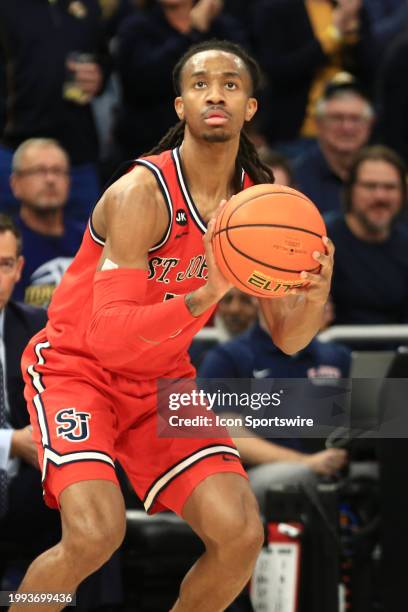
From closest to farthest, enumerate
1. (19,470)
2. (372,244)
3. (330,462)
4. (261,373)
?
(19,470)
(330,462)
(261,373)
(372,244)

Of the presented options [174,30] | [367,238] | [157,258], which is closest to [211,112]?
[157,258]

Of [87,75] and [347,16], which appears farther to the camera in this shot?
[347,16]

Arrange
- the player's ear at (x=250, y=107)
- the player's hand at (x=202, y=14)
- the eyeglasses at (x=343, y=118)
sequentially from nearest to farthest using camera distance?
the player's ear at (x=250, y=107)
the player's hand at (x=202, y=14)
the eyeglasses at (x=343, y=118)

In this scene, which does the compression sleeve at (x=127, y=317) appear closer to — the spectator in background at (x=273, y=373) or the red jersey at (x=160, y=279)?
the red jersey at (x=160, y=279)

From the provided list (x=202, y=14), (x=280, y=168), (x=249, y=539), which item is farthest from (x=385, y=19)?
(x=249, y=539)

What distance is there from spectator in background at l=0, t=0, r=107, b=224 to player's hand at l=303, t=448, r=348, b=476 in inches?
92.9

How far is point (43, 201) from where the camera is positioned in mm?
6477

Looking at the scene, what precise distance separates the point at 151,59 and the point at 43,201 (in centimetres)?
154

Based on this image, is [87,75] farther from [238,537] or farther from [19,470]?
[238,537]

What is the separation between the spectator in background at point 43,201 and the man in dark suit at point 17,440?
1091 millimetres

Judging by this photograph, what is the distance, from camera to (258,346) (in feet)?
19.6

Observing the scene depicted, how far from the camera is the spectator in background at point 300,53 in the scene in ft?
27.5

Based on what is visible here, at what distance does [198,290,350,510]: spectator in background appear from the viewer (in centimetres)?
534

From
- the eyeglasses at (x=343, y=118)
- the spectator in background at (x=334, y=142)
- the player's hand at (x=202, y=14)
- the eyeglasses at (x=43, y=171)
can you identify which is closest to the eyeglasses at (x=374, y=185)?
the spectator in background at (x=334, y=142)
